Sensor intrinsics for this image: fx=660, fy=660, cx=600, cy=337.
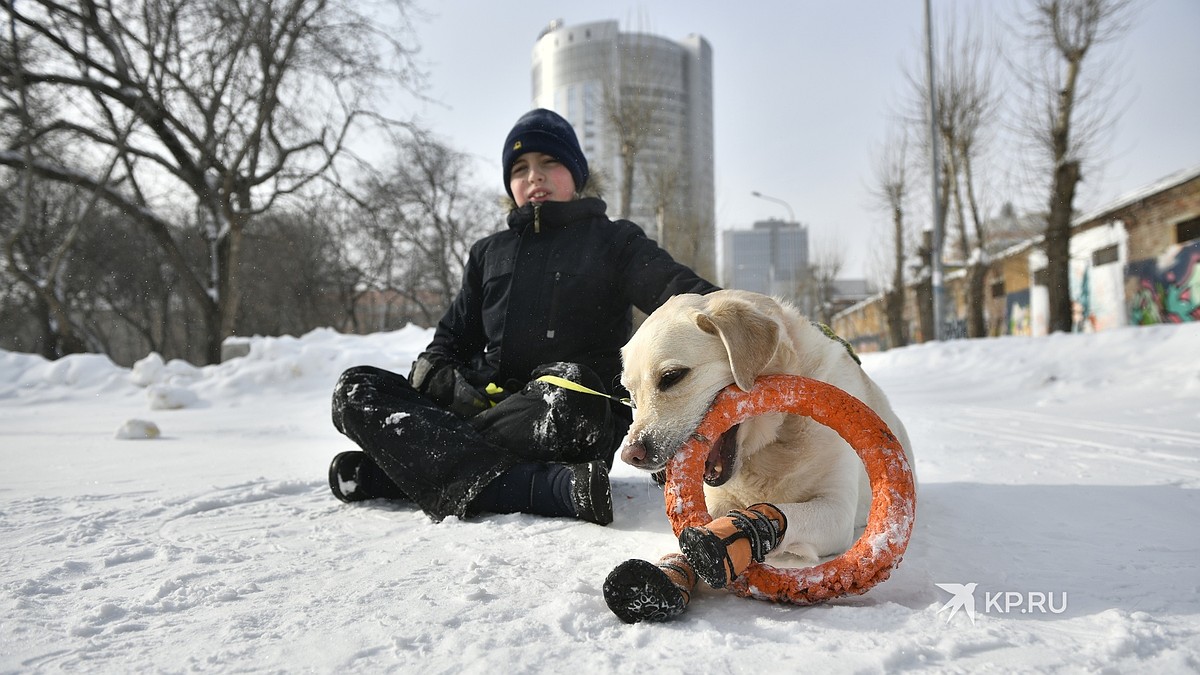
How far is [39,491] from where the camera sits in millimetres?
3258

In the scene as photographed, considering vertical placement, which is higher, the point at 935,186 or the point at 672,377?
the point at 935,186

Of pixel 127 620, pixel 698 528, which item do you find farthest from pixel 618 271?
pixel 127 620

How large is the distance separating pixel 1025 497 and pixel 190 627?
10.3ft

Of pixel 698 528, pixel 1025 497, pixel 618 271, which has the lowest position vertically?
pixel 1025 497

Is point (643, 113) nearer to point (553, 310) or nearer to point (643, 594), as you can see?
point (553, 310)

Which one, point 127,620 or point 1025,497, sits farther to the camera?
point 1025,497

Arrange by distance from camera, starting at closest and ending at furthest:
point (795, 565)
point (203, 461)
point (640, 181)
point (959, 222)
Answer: point (795, 565) → point (203, 461) → point (959, 222) → point (640, 181)

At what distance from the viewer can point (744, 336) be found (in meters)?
2.05

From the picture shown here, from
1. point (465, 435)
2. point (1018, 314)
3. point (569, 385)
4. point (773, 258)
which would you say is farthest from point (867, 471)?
point (773, 258)

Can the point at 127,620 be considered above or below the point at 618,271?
below

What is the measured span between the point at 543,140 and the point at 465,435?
1.69 meters

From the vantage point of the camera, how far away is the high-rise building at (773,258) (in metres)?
53.6

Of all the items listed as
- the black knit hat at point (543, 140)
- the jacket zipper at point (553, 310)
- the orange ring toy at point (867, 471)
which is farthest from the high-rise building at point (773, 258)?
the orange ring toy at point (867, 471)

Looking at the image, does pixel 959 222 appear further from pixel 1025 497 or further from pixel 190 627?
pixel 190 627
